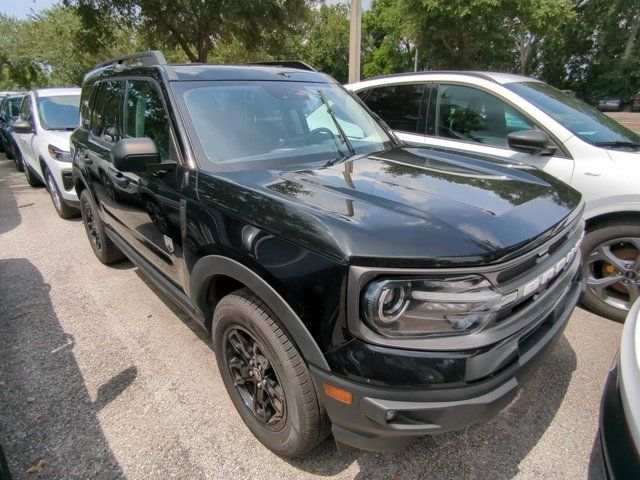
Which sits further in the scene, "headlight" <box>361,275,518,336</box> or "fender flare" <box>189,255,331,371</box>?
"fender flare" <box>189,255,331,371</box>

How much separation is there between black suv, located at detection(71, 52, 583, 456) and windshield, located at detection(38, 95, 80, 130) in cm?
427

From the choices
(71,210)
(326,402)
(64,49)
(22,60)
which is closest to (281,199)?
(326,402)

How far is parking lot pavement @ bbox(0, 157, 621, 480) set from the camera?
1.99 meters

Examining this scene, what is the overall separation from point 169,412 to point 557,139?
139 inches

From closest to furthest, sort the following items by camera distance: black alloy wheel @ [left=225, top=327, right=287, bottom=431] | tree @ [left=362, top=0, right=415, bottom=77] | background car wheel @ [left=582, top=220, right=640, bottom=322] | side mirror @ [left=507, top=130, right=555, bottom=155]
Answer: black alloy wheel @ [left=225, top=327, right=287, bottom=431]
background car wheel @ [left=582, top=220, right=640, bottom=322]
side mirror @ [left=507, top=130, right=555, bottom=155]
tree @ [left=362, top=0, right=415, bottom=77]

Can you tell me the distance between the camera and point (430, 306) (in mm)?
1446

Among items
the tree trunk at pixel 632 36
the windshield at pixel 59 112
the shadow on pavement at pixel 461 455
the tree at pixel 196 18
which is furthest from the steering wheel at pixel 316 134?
the tree trunk at pixel 632 36

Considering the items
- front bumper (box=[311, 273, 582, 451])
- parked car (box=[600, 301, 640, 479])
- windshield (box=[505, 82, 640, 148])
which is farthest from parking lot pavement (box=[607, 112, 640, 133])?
front bumper (box=[311, 273, 582, 451])

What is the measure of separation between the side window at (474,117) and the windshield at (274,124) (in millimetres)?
1271

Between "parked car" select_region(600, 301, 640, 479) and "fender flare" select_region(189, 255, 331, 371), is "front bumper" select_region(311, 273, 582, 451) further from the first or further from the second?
"parked car" select_region(600, 301, 640, 479)

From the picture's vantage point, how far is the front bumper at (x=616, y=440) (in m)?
1.35

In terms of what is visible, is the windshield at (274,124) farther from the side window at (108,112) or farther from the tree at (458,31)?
the tree at (458,31)

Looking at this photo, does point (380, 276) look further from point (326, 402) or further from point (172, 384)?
point (172, 384)

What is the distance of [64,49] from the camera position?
96.3ft
